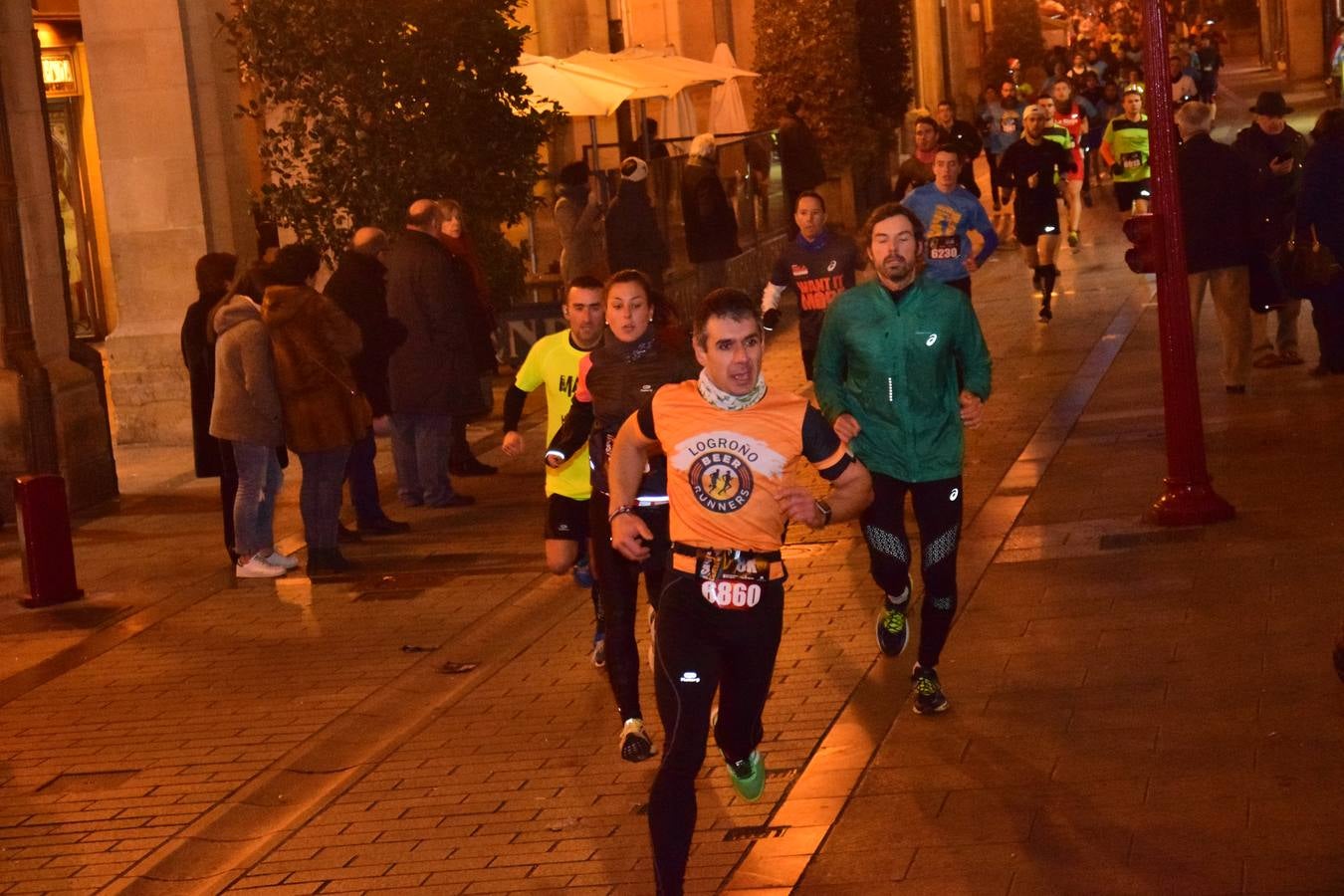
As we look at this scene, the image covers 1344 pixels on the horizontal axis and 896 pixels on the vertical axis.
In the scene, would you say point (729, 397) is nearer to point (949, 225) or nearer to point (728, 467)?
point (728, 467)

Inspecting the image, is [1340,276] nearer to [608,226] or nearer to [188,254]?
[608,226]

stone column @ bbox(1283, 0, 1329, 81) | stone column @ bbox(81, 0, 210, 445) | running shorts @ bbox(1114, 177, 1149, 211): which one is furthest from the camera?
stone column @ bbox(1283, 0, 1329, 81)

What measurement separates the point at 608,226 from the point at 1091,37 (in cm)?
7342

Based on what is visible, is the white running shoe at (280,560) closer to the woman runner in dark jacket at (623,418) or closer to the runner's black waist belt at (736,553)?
the woman runner in dark jacket at (623,418)

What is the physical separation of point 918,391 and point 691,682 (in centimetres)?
233

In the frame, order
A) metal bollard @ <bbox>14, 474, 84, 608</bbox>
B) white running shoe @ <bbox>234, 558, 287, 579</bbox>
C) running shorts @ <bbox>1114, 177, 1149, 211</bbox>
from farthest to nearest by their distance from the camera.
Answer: running shorts @ <bbox>1114, 177, 1149, 211</bbox>, white running shoe @ <bbox>234, 558, 287, 579</bbox>, metal bollard @ <bbox>14, 474, 84, 608</bbox>

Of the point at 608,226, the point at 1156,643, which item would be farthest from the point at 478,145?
the point at 1156,643

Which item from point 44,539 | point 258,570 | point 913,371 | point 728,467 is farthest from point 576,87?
point 728,467

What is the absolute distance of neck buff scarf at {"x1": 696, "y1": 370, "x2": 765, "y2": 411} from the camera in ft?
19.0

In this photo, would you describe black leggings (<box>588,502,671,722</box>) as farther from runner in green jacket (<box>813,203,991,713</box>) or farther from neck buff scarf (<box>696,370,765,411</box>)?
neck buff scarf (<box>696,370,765,411</box>)

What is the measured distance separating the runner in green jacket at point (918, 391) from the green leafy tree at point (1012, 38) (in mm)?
50172

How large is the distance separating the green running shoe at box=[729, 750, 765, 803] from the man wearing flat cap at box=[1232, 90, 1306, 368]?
32.9 ft

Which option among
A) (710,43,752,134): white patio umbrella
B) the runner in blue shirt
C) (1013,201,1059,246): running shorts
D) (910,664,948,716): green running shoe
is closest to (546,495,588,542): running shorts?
(910,664,948,716): green running shoe

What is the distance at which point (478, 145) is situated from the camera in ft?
52.3
